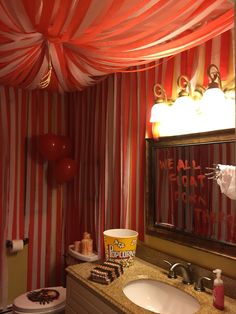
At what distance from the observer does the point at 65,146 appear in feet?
9.17

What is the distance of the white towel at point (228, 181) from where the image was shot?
1.31 metres

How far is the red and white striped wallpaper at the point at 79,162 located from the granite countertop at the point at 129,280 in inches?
12.4

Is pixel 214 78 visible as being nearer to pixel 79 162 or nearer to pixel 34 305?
pixel 79 162

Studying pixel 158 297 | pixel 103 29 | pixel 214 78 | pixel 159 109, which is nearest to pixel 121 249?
pixel 158 297

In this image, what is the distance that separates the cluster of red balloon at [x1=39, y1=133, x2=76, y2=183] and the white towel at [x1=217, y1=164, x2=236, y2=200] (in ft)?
5.29

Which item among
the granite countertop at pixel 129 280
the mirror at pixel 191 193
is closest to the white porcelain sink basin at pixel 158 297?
the granite countertop at pixel 129 280

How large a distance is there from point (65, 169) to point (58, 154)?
0.64 ft

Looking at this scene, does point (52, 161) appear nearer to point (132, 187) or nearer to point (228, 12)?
point (132, 187)

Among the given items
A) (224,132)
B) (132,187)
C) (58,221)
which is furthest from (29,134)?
(224,132)

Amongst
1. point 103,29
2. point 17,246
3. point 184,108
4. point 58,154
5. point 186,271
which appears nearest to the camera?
point 103,29

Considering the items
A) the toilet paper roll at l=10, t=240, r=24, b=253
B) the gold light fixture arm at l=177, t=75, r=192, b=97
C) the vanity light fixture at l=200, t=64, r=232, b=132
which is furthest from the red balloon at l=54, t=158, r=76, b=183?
the vanity light fixture at l=200, t=64, r=232, b=132

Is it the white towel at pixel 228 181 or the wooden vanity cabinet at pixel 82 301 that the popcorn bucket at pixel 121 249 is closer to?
the wooden vanity cabinet at pixel 82 301

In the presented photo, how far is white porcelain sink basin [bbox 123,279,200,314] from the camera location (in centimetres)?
142

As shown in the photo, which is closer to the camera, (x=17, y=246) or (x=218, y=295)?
(x=218, y=295)
